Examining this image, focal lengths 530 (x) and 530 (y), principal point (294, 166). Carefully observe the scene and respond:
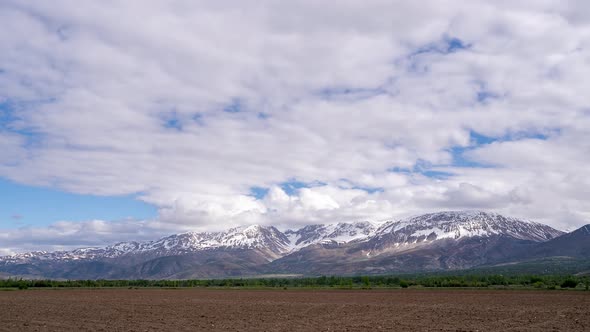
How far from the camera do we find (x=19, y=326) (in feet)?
128

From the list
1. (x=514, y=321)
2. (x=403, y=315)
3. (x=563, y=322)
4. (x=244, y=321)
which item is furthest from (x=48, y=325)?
(x=563, y=322)

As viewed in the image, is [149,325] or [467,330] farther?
[149,325]

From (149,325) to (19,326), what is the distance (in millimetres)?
9390

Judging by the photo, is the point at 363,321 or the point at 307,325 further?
the point at 363,321

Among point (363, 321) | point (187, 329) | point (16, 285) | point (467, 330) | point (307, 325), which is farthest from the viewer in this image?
point (16, 285)

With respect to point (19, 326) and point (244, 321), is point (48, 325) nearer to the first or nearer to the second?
point (19, 326)

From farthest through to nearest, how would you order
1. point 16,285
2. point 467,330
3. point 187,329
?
point 16,285
point 187,329
point 467,330

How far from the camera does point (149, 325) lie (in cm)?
3991

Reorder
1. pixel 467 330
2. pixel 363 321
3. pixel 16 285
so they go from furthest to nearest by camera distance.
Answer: pixel 16 285
pixel 363 321
pixel 467 330

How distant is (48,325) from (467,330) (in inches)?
1200

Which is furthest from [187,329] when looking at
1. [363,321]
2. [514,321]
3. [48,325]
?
[514,321]

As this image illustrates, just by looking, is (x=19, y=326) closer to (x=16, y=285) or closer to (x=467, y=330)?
(x=467, y=330)

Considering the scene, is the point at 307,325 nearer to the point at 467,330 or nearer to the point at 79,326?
the point at 467,330

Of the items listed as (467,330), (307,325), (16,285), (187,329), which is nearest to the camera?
(467,330)
